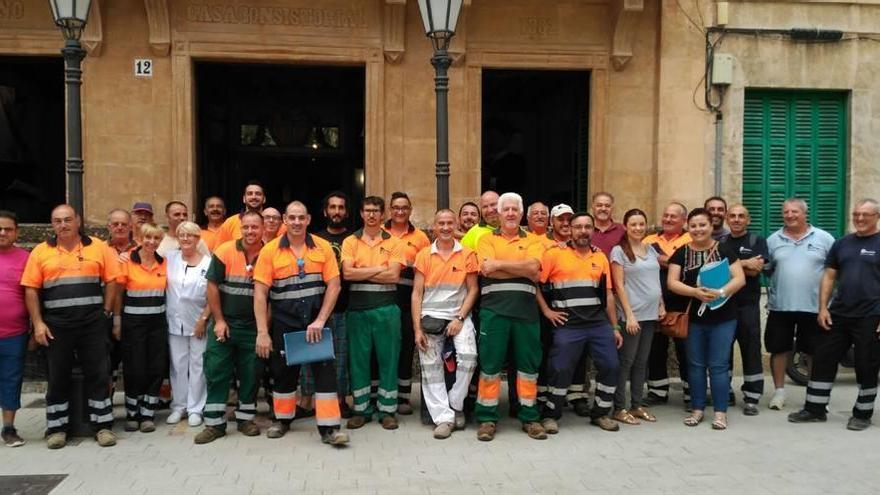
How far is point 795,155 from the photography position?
34.3 ft

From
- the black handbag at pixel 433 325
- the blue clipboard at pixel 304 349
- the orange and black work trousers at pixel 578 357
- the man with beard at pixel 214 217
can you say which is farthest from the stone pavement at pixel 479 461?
the man with beard at pixel 214 217

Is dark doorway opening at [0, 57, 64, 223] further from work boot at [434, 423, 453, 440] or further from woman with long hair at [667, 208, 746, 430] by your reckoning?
woman with long hair at [667, 208, 746, 430]

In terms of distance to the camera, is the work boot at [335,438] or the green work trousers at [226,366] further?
the green work trousers at [226,366]

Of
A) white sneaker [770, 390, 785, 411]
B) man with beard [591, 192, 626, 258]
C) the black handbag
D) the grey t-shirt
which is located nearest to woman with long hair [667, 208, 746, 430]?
the grey t-shirt

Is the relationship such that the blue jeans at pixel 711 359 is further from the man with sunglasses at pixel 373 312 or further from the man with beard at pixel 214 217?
the man with beard at pixel 214 217

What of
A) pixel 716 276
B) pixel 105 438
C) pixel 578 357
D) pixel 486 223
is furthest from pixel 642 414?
pixel 105 438

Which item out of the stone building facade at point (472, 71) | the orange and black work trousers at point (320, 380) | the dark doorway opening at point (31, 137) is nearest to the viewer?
the orange and black work trousers at point (320, 380)

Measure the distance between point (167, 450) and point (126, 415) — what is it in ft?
3.30

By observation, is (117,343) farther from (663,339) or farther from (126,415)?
(663,339)

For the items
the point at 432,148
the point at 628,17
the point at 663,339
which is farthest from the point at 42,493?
the point at 628,17

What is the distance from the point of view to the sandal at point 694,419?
644 cm

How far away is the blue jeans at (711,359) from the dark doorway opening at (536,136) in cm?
447

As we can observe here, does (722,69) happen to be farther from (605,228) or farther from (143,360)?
(143,360)

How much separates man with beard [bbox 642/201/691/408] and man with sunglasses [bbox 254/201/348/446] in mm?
2962
